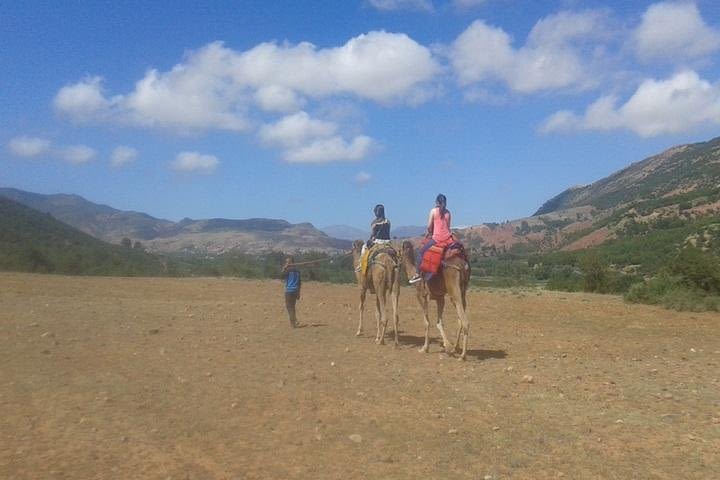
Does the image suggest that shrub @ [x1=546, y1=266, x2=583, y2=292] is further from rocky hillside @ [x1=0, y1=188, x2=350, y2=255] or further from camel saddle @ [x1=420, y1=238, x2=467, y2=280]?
rocky hillside @ [x1=0, y1=188, x2=350, y2=255]

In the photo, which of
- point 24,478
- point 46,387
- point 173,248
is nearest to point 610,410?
point 24,478

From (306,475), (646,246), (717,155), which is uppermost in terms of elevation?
(717,155)

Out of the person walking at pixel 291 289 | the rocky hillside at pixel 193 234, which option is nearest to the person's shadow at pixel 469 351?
the person walking at pixel 291 289

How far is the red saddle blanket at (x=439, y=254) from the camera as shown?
1110 centimetres

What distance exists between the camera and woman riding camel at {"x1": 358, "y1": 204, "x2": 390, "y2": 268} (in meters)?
12.9

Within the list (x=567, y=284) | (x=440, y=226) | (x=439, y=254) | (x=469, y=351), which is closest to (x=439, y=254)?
(x=439, y=254)

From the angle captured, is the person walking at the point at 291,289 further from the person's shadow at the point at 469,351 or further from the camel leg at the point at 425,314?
the camel leg at the point at 425,314

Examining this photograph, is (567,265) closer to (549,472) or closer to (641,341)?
(641,341)

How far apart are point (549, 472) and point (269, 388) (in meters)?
4.28

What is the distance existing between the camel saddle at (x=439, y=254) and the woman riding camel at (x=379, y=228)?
5.08 feet

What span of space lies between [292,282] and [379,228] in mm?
3325

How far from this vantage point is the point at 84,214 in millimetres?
186625

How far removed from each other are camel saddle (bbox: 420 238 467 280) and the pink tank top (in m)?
0.14

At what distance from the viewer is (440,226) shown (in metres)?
11.6
